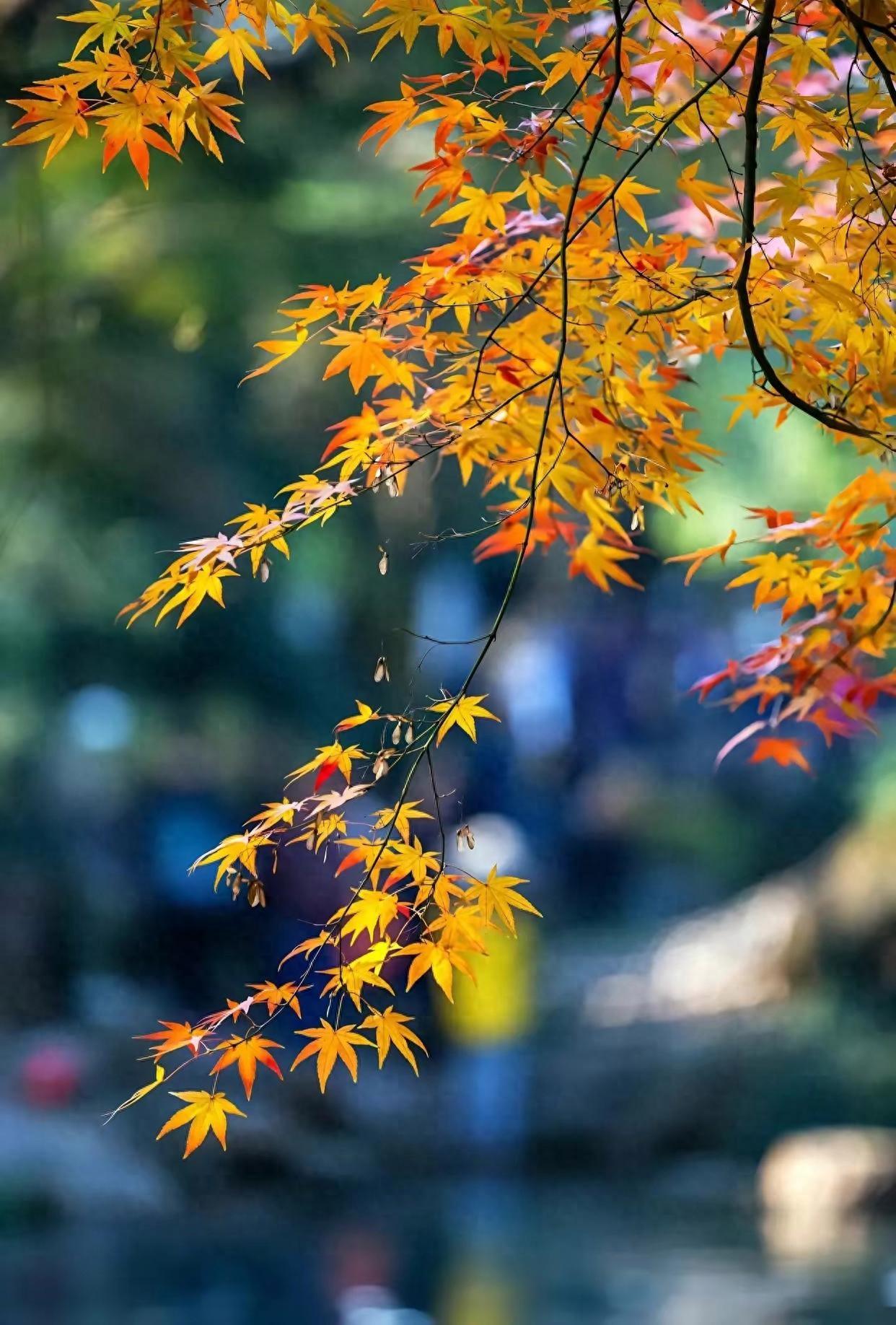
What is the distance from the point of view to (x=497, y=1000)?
5.15m

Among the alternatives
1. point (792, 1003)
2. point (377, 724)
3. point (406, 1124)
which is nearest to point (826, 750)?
point (792, 1003)

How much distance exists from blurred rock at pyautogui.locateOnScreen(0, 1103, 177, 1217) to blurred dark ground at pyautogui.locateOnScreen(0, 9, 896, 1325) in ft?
0.03

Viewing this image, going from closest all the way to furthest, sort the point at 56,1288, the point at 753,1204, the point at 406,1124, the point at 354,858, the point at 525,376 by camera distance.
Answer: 1. the point at 354,858
2. the point at 525,376
3. the point at 56,1288
4. the point at 753,1204
5. the point at 406,1124

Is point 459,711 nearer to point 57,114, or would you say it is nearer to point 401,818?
point 401,818

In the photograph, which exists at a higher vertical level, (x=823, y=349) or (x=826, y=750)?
(x=826, y=750)

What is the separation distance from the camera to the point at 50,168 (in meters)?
4.43

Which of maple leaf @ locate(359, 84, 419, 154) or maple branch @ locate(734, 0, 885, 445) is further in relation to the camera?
maple leaf @ locate(359, 84, 419, 154)

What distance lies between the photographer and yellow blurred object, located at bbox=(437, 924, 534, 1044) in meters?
5.08

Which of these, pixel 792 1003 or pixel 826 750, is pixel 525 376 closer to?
pixel 792 1003

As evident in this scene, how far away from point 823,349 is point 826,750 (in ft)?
13.9

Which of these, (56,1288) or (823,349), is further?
(56,1288)

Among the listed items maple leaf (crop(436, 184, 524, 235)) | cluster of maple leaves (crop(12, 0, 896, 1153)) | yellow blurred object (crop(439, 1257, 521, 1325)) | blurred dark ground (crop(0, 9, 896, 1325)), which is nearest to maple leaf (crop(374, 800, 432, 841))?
cluster of maple leaves (crop(12, 0, 896, 1153))

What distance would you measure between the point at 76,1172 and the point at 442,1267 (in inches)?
47.7

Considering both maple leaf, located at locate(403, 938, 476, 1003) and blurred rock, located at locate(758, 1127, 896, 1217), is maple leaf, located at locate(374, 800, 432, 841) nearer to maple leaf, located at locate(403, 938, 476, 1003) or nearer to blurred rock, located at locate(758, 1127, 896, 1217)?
maple leaf, located at locate(403, 938, 476, 1003)
